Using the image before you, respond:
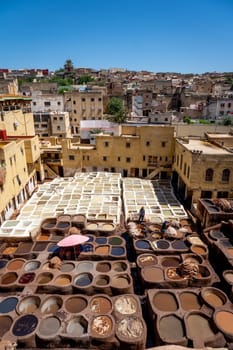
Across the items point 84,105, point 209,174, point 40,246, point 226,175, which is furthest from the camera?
point 84,105

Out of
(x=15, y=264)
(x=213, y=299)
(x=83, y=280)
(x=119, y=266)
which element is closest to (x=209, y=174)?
(x=213, y=299)

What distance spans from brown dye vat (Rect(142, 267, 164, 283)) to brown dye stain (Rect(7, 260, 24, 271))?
8.31 m

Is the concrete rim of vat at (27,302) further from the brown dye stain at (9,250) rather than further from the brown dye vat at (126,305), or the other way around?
the brown dye stain at (9,250)

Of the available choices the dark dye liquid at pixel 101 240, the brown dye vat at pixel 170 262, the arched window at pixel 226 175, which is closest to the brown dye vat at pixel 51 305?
the dark dye liquid at pixel 101 240

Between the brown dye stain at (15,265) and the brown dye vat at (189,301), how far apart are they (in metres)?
10.5

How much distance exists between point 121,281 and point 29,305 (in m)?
5.33

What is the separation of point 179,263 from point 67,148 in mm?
21984

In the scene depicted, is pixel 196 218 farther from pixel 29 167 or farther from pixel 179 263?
pixel 29 167

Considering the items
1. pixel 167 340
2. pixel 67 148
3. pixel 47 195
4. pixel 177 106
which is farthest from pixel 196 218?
pixel 177 106

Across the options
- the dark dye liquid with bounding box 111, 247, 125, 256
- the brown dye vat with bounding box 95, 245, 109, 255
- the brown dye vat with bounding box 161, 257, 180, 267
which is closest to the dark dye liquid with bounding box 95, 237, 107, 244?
the brown dye vat with bounding box 95, 245, 109, 255

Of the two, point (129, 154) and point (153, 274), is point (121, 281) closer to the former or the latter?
point (153, 274)

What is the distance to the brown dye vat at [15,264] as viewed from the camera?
1554cm

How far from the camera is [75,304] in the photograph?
504 inches

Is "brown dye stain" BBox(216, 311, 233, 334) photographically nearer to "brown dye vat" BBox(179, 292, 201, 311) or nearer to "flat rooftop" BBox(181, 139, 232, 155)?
"brown dye vat" BBox(179, 292, 201, 311)
